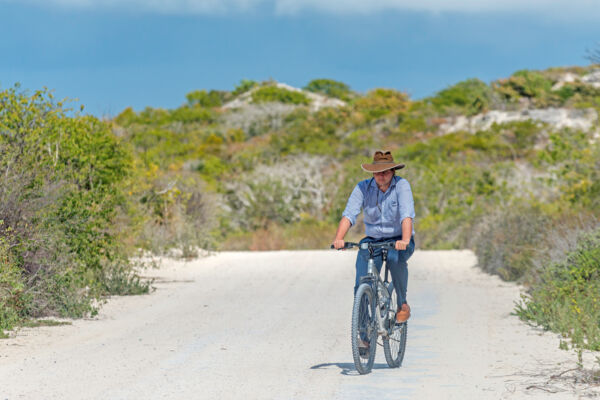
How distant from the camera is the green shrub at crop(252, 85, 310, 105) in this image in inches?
3482

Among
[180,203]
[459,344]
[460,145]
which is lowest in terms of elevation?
[459,344]

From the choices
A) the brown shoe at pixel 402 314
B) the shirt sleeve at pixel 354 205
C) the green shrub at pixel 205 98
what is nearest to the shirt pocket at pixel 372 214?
the shirt sleeve at pixel 354 205

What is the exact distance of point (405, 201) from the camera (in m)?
8.24

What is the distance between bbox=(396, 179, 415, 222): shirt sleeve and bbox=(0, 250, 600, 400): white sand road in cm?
143

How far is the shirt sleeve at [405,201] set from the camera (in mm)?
8164

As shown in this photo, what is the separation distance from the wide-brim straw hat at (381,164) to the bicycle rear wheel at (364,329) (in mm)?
1029

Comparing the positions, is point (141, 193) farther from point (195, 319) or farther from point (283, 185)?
point (283, 185)

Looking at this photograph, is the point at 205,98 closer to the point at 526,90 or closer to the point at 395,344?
the point at 526,90

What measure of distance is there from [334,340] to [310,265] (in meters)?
12.6

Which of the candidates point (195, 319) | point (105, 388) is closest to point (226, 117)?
point (195, 319)

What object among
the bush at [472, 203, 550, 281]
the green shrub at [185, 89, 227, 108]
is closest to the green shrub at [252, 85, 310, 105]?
the green shrub at [185, 89, 227, 108]

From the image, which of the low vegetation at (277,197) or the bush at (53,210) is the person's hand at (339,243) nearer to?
the low vegetation at (277,197)

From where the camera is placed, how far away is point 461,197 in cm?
3397

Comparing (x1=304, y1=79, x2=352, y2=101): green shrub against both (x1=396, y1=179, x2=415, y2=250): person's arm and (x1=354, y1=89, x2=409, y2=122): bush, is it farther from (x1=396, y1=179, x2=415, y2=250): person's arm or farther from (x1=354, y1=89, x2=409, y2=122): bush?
(x1=396, y1=179, x2=415, y2=250): person's arm
